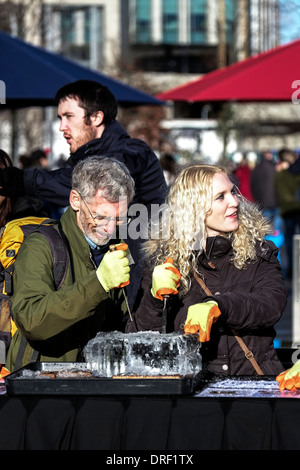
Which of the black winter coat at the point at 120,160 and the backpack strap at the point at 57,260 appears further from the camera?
the black winter coat at the point at 120,160

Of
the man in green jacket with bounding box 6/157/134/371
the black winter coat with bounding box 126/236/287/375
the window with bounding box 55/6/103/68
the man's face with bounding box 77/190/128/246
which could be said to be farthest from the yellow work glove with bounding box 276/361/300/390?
the window with bounding box 55/6/103/68

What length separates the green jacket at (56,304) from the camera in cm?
375

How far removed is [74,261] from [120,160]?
1485 mm

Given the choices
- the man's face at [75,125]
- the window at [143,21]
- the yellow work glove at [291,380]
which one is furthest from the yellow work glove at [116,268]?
the window at [143,21]

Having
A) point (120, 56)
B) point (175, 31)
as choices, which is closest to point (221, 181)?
point (120, 56)

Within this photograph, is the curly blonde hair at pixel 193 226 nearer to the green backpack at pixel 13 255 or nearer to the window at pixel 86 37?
the green backpack at pixel 13 255

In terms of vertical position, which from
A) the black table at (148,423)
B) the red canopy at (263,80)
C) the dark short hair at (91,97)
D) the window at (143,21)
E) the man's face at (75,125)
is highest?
the window at (143,21)

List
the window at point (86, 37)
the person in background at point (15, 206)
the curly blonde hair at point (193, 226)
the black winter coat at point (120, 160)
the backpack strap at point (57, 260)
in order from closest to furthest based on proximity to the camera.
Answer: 1. the backpack strap at point (57, 260)
2. the curly blonde hair at point (193, 226)
3. the person in background at point (15, 206)
4. the black winter coat at point (120, 160)
5. the window at point (86, 37)

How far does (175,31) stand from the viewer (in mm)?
51281

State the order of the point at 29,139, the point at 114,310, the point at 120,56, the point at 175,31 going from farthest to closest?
1. the point at 175,31
2. the point at 120,56
3. the point at 29,139
4. the point at 114,310

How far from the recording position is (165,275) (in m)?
3.81

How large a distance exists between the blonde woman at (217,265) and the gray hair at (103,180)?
31 cm
